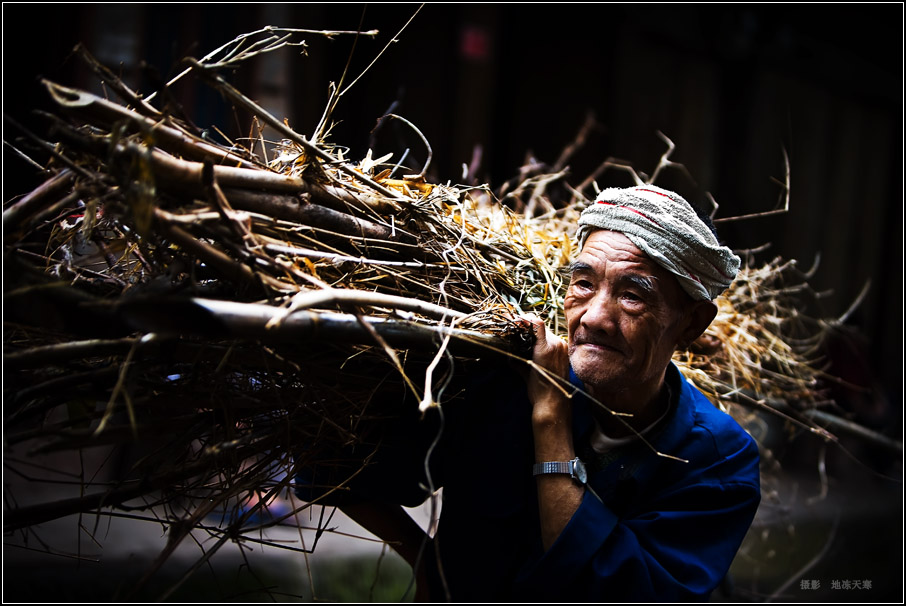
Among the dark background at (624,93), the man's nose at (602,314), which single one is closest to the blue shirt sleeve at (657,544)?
the man's nose at (602,314)

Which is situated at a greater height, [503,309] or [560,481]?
[503,309]

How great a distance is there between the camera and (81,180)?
52.1 inches

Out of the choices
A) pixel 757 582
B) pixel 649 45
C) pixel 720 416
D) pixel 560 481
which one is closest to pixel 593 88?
pixel 649 45

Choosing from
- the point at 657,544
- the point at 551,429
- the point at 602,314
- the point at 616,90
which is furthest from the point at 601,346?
the point at 616,90

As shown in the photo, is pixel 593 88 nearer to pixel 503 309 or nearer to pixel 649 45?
pixel 649 45

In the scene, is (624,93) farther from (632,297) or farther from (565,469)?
(565,469)

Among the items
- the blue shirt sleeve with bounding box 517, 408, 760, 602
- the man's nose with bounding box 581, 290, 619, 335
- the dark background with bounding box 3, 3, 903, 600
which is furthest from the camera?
the dark background with bounding box 3, 3, 903, 600

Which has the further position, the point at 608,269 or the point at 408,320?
the point at 608,269

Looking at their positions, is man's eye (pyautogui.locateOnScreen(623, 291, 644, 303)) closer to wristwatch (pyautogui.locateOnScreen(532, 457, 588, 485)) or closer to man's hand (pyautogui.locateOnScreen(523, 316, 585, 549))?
man's hand (pyautogui.locateOnScreen(523, 316, 585, 549))

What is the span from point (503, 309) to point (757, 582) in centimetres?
320

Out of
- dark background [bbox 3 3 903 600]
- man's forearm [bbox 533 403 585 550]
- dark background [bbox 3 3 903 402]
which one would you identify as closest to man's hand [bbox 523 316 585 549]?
man's forearm [bbox 533 403 585 550]

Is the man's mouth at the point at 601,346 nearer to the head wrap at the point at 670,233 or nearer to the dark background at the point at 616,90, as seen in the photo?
the head wrap at the point at 670,233

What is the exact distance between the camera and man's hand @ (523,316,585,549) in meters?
1.61

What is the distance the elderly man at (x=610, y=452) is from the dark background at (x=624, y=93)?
107 centimetres
